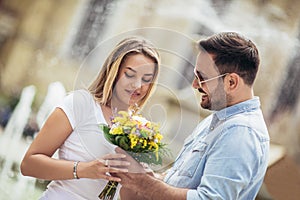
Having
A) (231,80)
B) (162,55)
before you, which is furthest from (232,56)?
(162,55)

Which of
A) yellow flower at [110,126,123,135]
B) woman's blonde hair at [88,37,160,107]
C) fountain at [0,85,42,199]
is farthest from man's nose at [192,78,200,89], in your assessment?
fountain at [0,85,42,199]

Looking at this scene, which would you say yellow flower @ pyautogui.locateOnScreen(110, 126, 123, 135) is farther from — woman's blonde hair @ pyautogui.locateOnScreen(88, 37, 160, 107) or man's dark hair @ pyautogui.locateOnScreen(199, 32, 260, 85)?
man's dark hair @ pyautogui.locateOnScreen(199, 32, 260, 85)

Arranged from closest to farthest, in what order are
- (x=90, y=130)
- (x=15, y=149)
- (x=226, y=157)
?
(x=226, y=157) < (x=90, y=130) < (x=15, y=149)

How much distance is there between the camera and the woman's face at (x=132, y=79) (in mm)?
1342

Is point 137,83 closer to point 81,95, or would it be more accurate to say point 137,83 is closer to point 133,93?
point 133,93

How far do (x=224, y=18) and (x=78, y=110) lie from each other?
1.01 meters

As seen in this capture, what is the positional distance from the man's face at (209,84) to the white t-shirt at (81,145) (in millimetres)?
267

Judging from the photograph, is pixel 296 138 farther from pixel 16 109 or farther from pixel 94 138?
pixel 16 109

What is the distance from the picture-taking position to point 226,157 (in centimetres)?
125

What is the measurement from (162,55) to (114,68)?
0.14 meters

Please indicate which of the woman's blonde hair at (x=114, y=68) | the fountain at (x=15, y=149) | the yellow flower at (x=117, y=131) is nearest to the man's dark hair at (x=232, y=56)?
the woman's blonde hair at (x=114, y=68)

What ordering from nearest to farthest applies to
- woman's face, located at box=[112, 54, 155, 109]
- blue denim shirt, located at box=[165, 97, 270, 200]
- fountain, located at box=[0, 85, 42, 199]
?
blue denim shirt, located at box=[165, 97, 270, 200] < woman's face, located at box=[112, 54, 155, 109] < fountain, located at box=[0, 85, 42, 199]

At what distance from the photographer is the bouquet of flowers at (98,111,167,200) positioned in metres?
1.26

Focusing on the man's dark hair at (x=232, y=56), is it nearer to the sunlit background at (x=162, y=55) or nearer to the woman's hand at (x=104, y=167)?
the sunlit background at (x=162, y=55)
